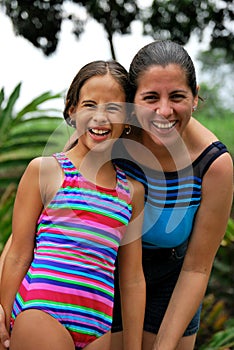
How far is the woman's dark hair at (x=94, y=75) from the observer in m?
1.93

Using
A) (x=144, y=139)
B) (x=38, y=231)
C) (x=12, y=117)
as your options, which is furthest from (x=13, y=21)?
(x=38, y=231)

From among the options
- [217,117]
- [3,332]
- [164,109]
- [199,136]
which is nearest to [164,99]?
[164,109]

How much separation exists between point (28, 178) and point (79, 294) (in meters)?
0.37

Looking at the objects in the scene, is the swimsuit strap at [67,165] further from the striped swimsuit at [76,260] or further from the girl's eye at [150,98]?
the girl's eye at [150,98]

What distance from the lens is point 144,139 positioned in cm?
213

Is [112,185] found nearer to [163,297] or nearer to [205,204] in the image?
[205,204]

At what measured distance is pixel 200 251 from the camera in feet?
7.00

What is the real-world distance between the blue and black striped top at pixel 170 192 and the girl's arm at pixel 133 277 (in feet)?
0.29

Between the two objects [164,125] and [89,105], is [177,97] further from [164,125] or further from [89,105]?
[89,105]

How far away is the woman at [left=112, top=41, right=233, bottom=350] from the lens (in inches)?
79.0

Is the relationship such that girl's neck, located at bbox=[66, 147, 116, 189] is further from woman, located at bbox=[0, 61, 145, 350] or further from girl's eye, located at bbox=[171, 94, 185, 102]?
girl's eye, located at bbox=[171, 94, 185, 102]

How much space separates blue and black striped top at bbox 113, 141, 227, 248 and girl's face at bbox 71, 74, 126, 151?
0.60ft

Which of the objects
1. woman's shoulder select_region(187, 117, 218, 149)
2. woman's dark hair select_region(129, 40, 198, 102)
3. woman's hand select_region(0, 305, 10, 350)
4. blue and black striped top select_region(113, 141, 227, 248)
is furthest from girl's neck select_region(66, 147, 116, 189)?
woman's hand select_region(0, 305, 10, 350)

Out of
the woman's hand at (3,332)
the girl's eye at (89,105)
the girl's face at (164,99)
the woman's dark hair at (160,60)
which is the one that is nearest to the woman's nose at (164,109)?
the girl's face at (164,99)
